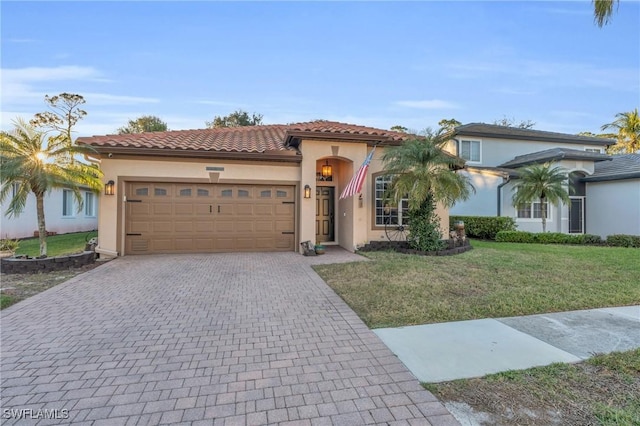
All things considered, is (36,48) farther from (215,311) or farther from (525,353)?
(525,353)

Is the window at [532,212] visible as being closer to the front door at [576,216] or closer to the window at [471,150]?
the front door at [576,216]

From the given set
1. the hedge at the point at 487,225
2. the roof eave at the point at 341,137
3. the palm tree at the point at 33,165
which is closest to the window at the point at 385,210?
the roof eave at the point at 341,137

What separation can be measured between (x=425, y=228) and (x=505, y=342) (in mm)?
6539

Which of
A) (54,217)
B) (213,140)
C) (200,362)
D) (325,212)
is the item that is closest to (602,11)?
(200,362)

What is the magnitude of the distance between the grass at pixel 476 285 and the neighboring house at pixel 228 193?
8.87 feet

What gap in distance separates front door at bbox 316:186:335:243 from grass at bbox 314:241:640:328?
3.08m

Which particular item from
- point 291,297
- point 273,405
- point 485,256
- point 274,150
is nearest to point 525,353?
point 273,405

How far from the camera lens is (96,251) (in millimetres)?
9109

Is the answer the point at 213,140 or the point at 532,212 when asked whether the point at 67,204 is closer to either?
the point at 213,140

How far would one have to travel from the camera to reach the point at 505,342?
3.66 metres

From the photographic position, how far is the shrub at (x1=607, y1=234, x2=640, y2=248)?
38.9 ft

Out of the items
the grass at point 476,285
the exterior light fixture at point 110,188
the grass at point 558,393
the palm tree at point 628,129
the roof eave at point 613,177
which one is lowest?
the grass at point 558,393

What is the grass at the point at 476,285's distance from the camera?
15.6 ft

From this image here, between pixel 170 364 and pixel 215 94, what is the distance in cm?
1512
